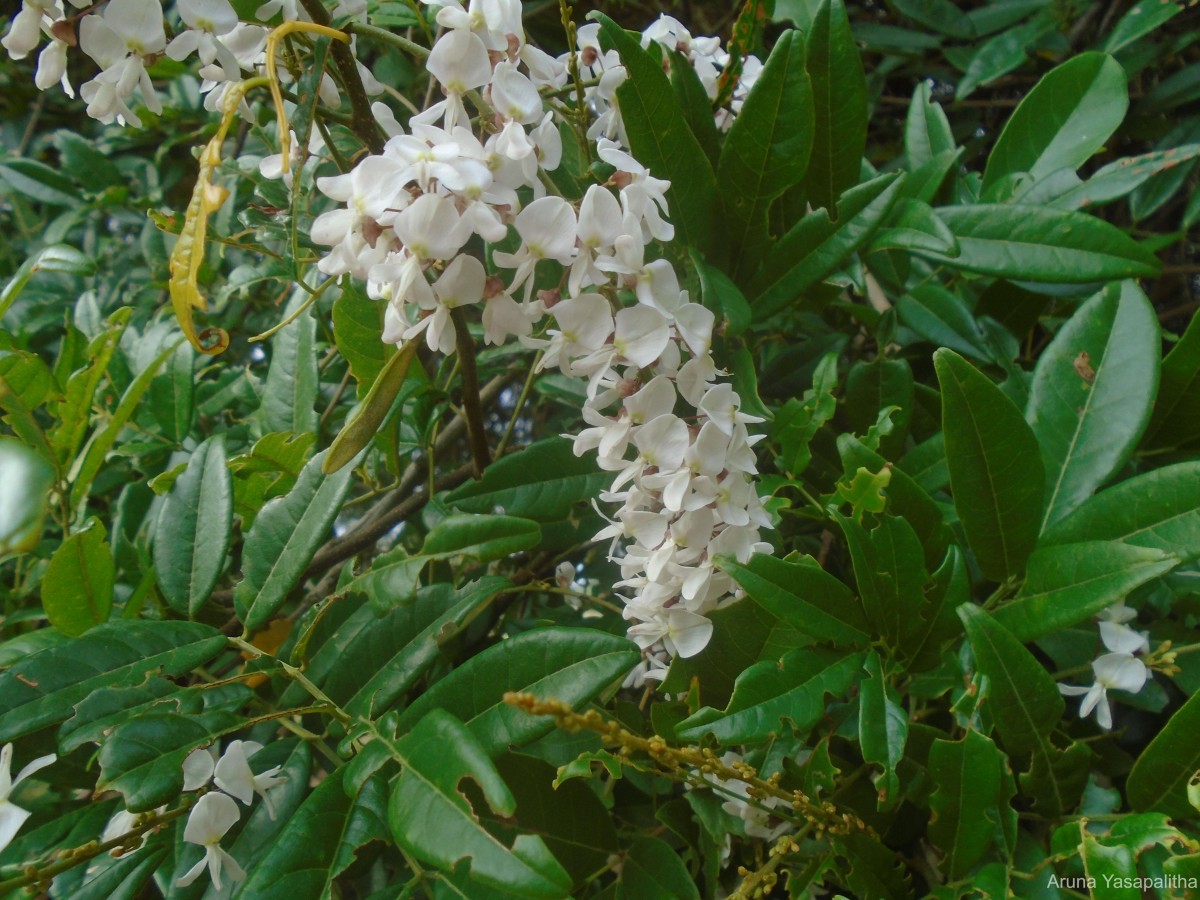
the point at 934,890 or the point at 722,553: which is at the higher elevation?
the point at 722,553

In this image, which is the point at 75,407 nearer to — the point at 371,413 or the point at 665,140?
the point at 371,413

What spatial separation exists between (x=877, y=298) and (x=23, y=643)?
1.11 meters

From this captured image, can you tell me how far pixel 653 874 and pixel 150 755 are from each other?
16.8 inches

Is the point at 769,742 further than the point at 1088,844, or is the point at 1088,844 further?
the point at 769,742

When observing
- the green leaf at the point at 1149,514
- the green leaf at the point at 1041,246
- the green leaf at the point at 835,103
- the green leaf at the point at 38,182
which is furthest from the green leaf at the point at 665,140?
the green leaf at the point at 38,182

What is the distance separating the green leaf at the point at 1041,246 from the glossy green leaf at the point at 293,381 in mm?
710

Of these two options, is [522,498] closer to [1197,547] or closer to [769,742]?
[769,742]

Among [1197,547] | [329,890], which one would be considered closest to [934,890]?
[1197,547]

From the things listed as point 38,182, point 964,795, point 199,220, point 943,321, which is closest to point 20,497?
point 199,220

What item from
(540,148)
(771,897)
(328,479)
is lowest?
(771,897)

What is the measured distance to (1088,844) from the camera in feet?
2.09

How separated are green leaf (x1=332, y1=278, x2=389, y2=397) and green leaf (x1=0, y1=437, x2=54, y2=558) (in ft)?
1.33

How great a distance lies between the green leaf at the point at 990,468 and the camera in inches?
29.6

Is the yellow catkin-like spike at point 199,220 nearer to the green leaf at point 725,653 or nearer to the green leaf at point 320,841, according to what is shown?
the green leaf at point 320,841
